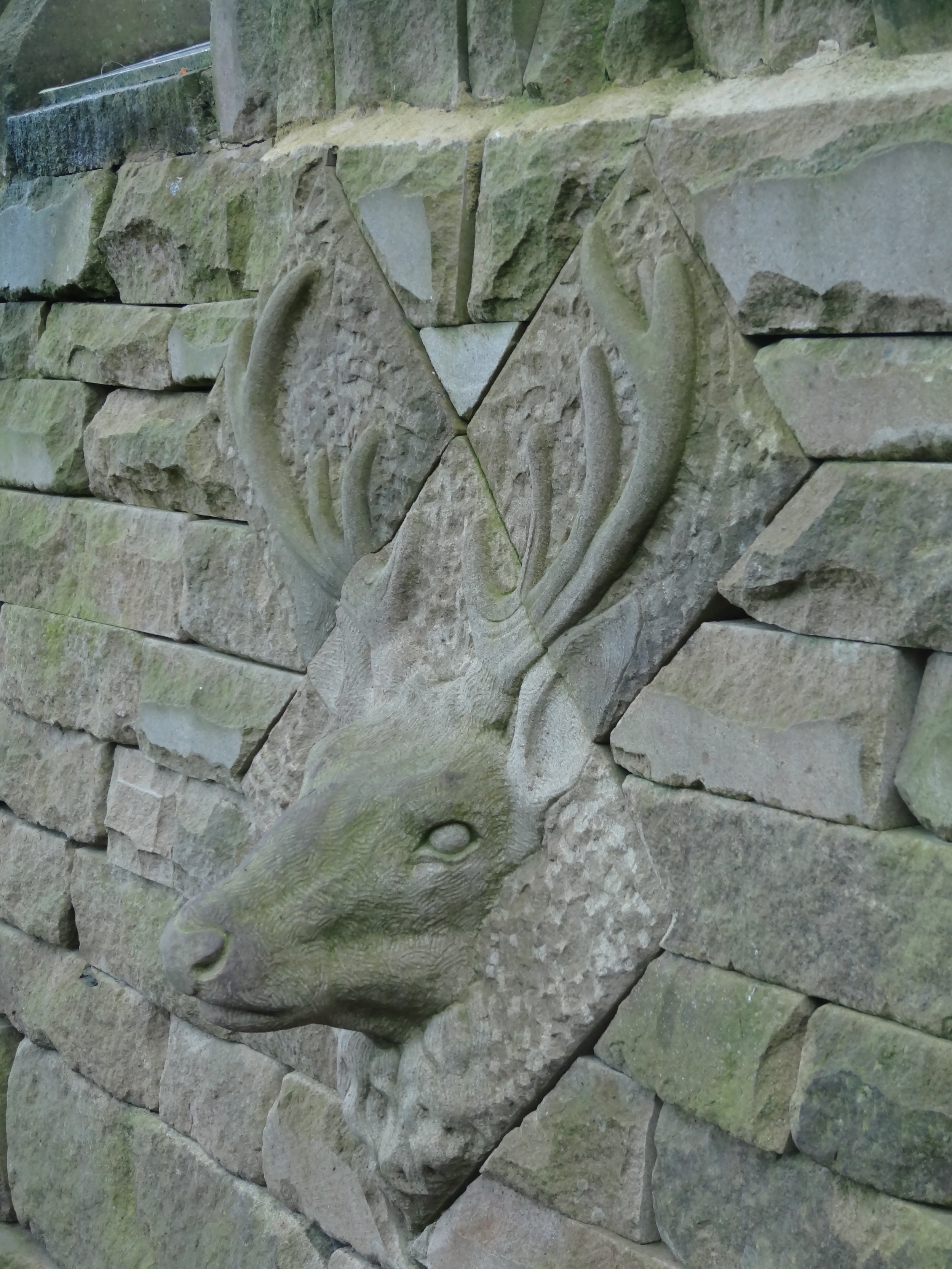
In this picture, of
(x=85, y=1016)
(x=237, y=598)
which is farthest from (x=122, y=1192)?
(x=237, y=598)

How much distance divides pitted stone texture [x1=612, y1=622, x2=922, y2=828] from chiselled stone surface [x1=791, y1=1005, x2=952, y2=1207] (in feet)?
0.91

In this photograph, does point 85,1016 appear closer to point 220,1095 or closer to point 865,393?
point 220,1095

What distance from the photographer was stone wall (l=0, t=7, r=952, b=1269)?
2.12m

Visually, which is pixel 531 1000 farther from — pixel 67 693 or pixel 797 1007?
pixel 67 693

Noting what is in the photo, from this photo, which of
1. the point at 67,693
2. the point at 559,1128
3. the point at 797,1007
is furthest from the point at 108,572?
the point at 797,1007

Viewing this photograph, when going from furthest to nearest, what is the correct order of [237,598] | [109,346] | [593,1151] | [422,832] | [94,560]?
1. [94,560]
2. [109,346]
3. [237,598]
4. [422,832]
5. [593,1151]

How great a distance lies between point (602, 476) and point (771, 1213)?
1082 millimetres

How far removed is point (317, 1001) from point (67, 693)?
1.63 meters

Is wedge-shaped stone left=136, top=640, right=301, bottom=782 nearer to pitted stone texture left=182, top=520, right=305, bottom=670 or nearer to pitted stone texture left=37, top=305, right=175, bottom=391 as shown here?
pitted stone texture left=182, top=520, right=305, bottom=670

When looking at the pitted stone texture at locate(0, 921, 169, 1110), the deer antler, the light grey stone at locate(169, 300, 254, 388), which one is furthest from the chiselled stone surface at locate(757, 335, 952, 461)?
the pitted stone texture at locate(0, 921, 169, 1110)

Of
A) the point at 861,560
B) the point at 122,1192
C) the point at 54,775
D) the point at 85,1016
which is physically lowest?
the point at 122,1192

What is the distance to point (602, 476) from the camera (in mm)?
2455

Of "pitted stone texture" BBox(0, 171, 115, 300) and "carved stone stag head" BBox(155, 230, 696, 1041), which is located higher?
"pitted stone texture" BBox(0, 171, 115, 300)

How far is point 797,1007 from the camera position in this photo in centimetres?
223
